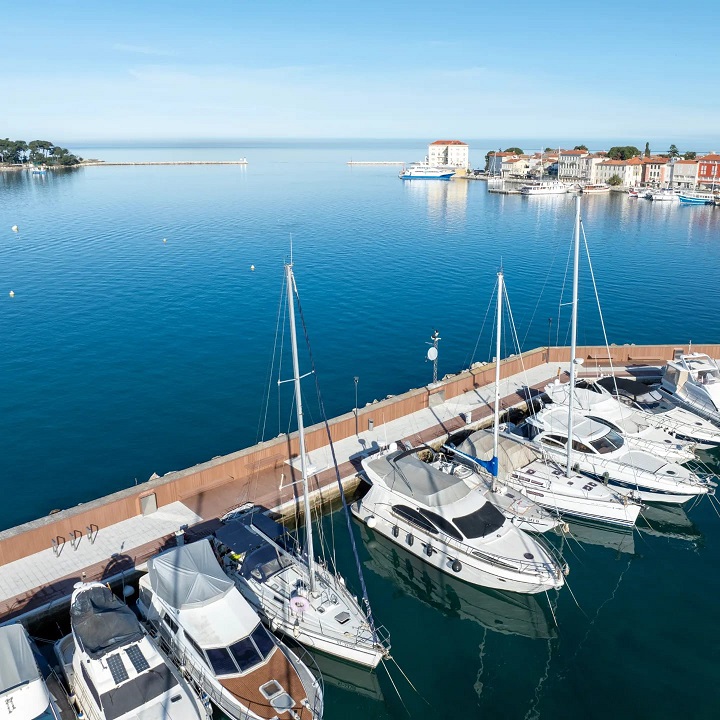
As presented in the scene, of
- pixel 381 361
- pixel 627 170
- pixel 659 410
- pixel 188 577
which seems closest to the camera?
pixel 188 577

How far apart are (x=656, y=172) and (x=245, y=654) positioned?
19577cm

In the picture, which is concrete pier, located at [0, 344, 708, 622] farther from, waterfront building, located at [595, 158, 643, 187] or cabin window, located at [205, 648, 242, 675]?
waterfront building, located at [595, 158, 643, 187]

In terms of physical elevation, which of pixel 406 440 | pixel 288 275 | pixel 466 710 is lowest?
pixel 466 710

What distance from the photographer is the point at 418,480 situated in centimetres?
2625

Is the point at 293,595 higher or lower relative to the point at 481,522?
lower

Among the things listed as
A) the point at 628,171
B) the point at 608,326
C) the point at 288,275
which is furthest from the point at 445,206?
the point at 288,275

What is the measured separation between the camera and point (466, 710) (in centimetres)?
1889

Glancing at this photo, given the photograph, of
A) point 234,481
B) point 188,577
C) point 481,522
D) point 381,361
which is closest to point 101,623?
point 188,577

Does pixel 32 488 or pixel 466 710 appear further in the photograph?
pixel 32 488

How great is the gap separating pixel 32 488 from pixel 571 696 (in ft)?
83.9

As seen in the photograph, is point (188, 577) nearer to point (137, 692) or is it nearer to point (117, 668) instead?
point (117, 668)

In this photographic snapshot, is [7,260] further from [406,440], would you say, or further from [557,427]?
[557,427]

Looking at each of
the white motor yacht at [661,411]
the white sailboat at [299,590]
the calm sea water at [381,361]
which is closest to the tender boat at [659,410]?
the white motor yacht at [661,411]

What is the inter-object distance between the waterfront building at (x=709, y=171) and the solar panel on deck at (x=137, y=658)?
186264 millimetres
